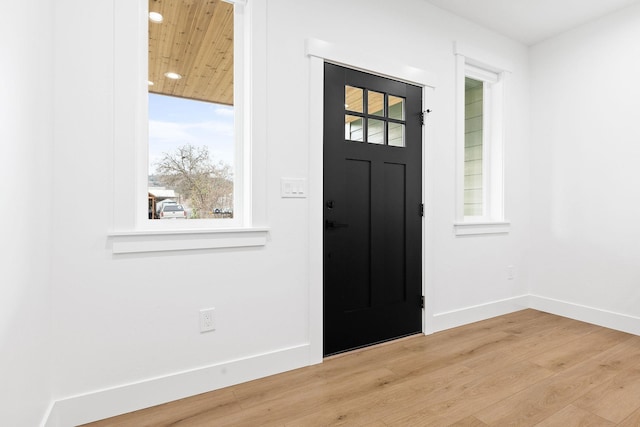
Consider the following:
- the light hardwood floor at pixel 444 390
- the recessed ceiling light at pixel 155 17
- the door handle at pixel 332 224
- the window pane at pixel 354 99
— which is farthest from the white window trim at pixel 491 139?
the recessed ceiling light at pixel 155 17

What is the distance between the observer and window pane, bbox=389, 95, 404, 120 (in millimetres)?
2768

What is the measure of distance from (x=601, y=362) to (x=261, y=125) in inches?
109

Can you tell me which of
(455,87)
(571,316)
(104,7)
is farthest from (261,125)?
(571,316)

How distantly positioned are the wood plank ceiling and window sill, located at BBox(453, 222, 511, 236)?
2.19 meters

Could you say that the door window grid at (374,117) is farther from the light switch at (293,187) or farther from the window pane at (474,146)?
→ the window pane at (474,146)

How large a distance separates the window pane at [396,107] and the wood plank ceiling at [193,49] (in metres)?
1.26

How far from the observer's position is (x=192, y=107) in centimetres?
211

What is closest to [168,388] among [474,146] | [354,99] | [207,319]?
[207,319]

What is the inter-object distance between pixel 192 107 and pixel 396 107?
5.12ft

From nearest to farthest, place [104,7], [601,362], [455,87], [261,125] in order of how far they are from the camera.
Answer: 1. [104,7]
2. [261,125]
3. [601,362]
4. [455,87]

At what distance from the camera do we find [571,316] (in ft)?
11.0

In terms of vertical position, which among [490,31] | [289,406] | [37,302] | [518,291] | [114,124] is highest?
[490,31]

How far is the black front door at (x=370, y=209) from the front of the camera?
8.04 ft

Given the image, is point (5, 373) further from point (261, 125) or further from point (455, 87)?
point (455, 87)
